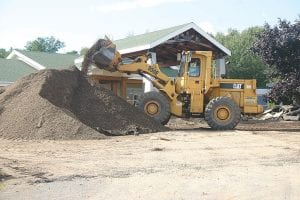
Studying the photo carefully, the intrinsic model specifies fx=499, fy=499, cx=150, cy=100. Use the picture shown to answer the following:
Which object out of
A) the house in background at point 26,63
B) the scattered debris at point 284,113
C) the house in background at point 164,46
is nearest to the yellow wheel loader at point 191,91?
the house in background at point 164,46

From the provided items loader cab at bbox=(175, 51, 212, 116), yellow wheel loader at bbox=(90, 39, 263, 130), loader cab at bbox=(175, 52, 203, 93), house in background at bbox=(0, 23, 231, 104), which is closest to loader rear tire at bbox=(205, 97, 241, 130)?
yellow wheel loader at bbox=(90, 39, 263, 130)

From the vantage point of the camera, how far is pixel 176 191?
7523 mm

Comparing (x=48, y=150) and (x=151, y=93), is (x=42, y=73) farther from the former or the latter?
(x=48, y=150)

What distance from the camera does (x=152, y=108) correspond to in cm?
1834

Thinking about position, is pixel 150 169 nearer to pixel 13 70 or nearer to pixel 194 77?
pixel 194 77

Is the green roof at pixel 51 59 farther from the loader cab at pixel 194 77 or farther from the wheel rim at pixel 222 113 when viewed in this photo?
the wheel rim at pixel 222 113

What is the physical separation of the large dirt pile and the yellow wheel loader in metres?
1.06

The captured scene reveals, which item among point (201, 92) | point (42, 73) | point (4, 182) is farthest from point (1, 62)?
point (4, 182)

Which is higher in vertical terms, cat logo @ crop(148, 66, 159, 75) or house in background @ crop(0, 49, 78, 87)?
house in background @ crop(0, 49, 78, 87)

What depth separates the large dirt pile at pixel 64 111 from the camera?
575 inches

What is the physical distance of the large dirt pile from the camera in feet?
47.9

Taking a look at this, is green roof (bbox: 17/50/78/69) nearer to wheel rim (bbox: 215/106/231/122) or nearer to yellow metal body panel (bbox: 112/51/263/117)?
yellow metal body panel (bbox: 112/51/263/117)

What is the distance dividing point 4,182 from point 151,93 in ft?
35.9

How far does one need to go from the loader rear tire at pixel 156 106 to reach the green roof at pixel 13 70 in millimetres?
12498
